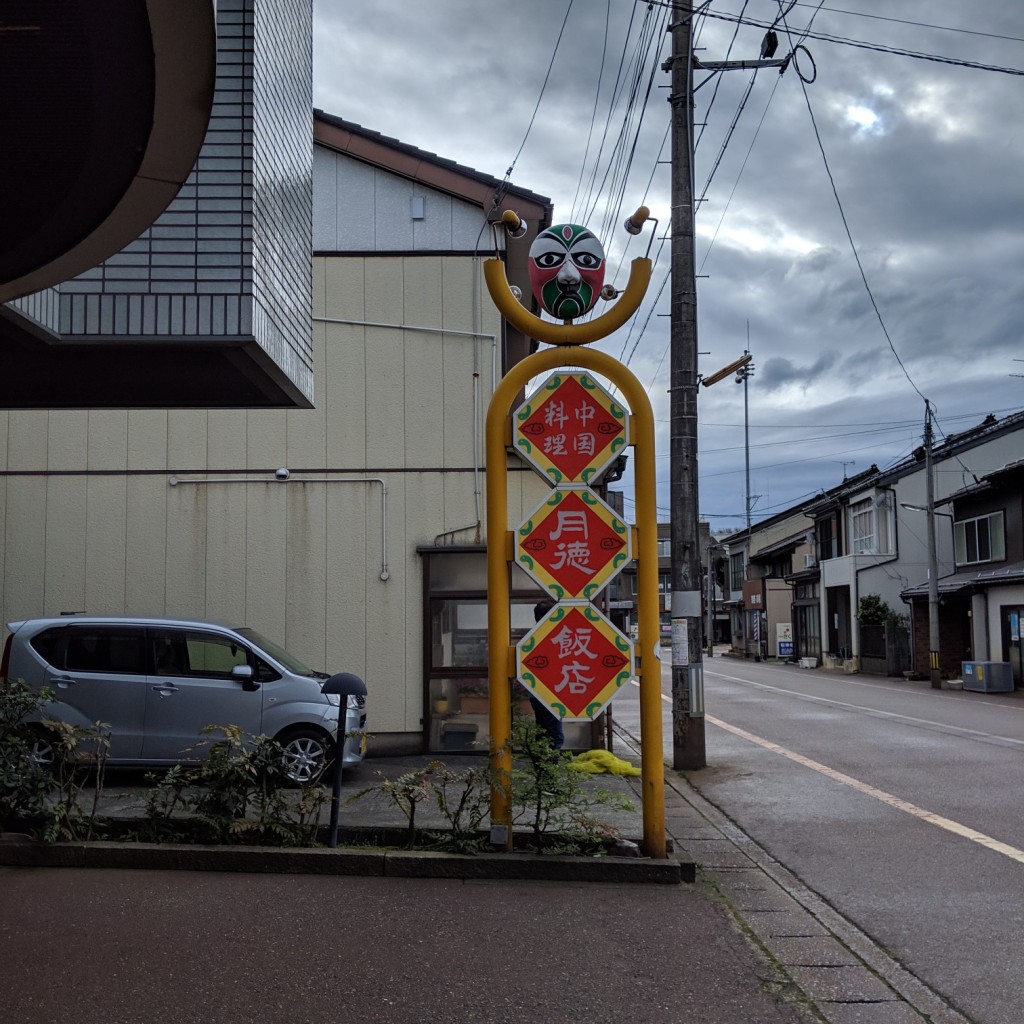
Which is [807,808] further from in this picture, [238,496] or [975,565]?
[975,565]

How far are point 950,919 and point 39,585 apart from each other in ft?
34.0

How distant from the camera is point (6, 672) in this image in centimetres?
1041

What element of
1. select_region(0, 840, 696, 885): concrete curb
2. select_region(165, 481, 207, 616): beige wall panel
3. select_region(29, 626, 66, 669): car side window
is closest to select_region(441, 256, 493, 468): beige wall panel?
select_region(165, 481, 207, 616): beige wall panel

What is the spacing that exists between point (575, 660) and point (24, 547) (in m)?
8.13

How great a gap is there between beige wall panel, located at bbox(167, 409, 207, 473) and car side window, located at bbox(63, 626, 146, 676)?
2572mm

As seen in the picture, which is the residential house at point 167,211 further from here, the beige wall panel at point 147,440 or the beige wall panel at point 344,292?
the beige wall panel at point 344,292

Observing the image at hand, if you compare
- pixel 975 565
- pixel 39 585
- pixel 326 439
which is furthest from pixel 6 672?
pixel 975 565

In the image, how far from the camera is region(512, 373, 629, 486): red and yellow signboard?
23.8 feet

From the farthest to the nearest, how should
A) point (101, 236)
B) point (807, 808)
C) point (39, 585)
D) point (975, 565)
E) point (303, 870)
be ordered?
point (975, 565) → point (39, 585) → point (807, 808) → point (303, 870) → point (101, 236)

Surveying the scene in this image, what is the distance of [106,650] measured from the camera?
34.7 feet

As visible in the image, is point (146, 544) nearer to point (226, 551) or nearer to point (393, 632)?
point (226, 551)

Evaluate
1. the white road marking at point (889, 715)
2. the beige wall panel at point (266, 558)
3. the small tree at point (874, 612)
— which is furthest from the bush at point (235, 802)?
the small tree at point (874, 612)

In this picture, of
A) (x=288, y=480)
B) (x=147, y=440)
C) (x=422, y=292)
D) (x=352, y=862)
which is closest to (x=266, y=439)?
(x=288, y=480)

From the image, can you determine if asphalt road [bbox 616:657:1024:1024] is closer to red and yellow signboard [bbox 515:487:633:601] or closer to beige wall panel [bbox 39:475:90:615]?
red and yellow signboard [bbox 515:487:633:601]
